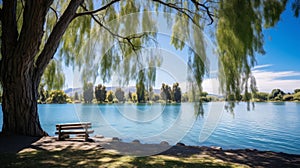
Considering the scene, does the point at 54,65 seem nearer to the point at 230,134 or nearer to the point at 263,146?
the point at 263,146

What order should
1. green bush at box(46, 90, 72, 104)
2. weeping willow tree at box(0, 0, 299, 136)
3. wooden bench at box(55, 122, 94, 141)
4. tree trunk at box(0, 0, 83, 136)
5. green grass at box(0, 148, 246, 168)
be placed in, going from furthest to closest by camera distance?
green bush at box(46, 90, 72, 104) < wooden bench at box(55, 122, 94, 141) < tree trunk at box(0, 0, 83, 136) < weeping willow tree at box(0, 0, 299, 136) < green grass at box(0, 148, 246, 168)

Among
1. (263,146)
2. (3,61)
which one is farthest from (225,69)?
(263,146)

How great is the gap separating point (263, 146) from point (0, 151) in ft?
27.3

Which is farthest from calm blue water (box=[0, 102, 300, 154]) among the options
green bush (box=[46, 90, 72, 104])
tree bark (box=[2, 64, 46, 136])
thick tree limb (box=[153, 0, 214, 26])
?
thick tree limb (box=[153, 0, 214, 26])

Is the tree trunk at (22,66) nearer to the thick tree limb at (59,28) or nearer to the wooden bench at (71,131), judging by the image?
the thick tree limb at (59,28)

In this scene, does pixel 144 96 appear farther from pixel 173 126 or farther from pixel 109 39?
pixel 109 39

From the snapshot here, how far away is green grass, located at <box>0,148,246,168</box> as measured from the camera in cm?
243

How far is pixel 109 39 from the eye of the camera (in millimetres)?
5164

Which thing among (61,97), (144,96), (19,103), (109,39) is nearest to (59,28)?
(109,39)

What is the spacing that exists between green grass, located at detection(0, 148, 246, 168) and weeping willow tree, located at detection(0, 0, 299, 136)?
1.37 metres

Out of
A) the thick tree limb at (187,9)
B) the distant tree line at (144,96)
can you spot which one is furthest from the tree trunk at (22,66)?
the thick tree limb at (187,9)

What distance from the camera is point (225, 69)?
3672 mm

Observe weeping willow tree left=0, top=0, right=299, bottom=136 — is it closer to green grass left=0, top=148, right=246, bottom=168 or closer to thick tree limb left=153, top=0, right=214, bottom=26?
thick tree limb left=153, top=0, right=214, bottom=26

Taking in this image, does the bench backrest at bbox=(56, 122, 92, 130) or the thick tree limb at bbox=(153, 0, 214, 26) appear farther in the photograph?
the bench backrest at bbox=(56, 122, 92, 130)
